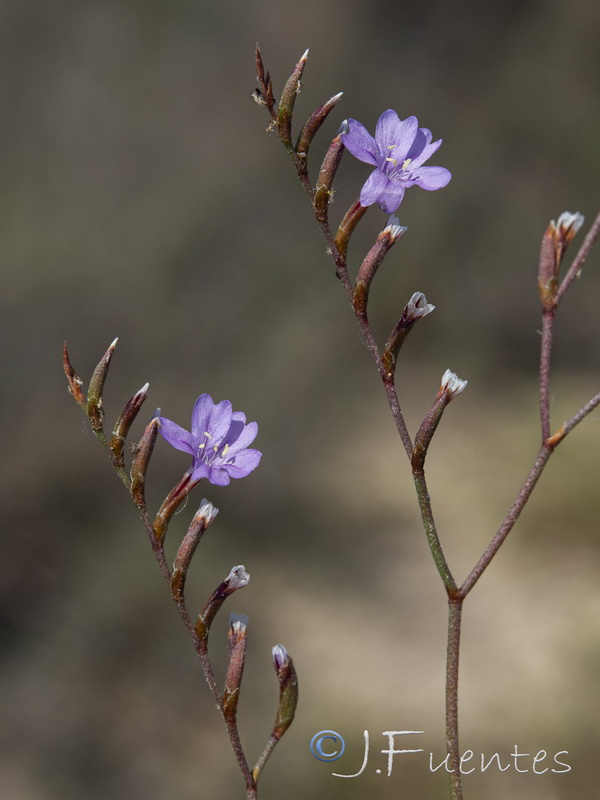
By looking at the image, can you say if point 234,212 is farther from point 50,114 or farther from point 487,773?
point 487,773

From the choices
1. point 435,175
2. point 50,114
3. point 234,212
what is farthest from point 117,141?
point 435,175

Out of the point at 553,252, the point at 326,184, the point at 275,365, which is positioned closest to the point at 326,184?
the point at 326,184

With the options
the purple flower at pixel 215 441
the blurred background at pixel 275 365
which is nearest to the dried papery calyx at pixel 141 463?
the purple flower at pixel 215 441

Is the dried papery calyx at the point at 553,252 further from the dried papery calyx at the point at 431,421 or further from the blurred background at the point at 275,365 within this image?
the blurred background at the point at 275,365

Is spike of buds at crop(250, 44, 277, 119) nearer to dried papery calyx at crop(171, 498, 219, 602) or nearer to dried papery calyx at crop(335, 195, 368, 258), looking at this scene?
dried papery calyx at crop(335, 195, 368, 258)

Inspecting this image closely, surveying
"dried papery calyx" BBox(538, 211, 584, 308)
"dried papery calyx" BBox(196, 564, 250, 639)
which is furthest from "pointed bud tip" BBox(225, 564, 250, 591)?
"dried papery calyx" BBox(538, 211, 584, 308)

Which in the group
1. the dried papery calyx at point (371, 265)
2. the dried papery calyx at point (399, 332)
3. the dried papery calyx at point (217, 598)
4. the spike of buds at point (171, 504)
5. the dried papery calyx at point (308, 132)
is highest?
the dried papery calyx at point (308, 132)

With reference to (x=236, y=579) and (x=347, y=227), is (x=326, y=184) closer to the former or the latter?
(x=347, y=227)
